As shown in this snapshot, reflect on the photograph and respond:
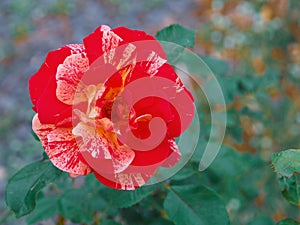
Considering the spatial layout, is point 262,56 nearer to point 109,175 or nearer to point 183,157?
point 183,157

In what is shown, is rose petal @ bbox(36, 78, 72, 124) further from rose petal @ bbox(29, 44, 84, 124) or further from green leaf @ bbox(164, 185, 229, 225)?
green leaf @ bbox(164, 185, 229, 225)

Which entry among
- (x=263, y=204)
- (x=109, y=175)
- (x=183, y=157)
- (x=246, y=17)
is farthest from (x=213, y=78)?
(x=246, y=17)

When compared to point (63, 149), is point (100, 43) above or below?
above

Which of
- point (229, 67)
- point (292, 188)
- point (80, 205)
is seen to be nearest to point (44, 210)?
point (80, 205)

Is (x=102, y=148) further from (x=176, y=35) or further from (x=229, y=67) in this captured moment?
(x=229, y=67)

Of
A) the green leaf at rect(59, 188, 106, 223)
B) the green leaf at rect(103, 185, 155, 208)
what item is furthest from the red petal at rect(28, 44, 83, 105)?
the green leaf at rect(59, 188, 106, 223)

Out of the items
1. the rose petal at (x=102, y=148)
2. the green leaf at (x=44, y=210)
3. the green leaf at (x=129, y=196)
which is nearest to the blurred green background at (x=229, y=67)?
the green leaf at (x=44, y=210)

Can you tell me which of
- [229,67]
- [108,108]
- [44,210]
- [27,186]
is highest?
[108,108]
